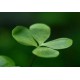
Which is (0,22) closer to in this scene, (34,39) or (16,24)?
(16,24)

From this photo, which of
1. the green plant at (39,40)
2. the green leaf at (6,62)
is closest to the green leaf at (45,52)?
the green plant at (39,40)

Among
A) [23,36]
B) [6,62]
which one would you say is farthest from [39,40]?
[6,62]

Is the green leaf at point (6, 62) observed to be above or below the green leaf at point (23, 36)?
below

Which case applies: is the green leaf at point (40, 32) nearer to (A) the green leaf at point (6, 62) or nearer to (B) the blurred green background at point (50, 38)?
(B) the blurred green background at point (50, 38)

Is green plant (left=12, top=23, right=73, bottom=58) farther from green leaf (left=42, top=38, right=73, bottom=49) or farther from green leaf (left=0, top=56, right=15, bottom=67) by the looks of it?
green leaf (left=0, top=56, right=15, bottom=67)

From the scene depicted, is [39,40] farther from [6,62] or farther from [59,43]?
[6,62]

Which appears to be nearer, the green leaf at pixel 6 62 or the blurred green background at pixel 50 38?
the green leaf at pixel 6 62

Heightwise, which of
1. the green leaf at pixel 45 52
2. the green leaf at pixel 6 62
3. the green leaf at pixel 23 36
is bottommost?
the green leaf at pixel 6 62

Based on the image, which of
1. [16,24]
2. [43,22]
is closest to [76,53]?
[43,22]
